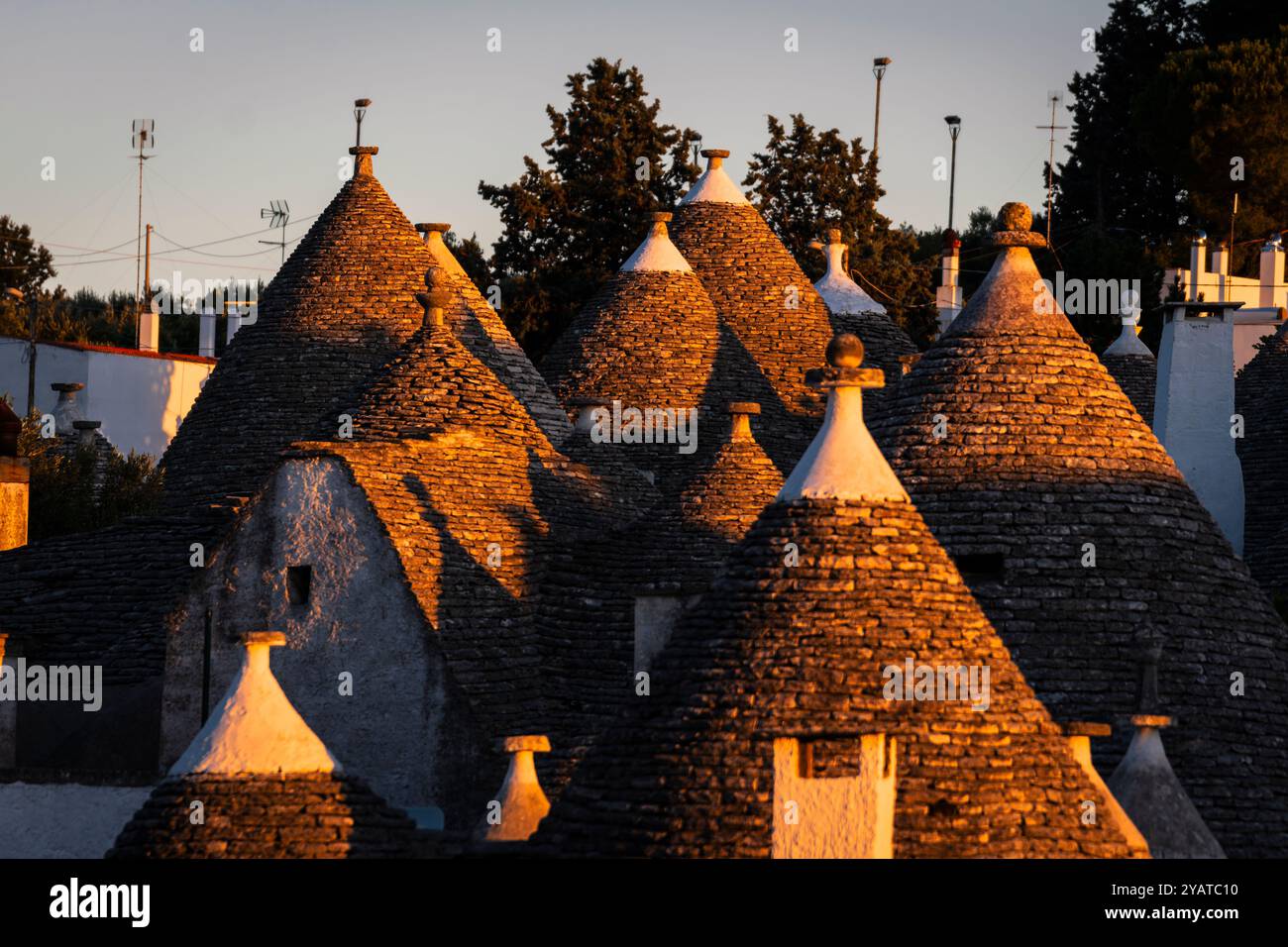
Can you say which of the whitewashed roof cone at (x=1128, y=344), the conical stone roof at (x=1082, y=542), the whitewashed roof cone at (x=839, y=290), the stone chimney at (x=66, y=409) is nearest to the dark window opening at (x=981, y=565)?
the conical stone roof at (x=1082, y=542)

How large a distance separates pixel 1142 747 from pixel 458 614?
26.7ft

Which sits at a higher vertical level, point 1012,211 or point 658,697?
point 1012,211

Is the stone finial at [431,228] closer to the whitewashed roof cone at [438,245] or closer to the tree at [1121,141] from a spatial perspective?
the whitewashed roof cone at [438,245]

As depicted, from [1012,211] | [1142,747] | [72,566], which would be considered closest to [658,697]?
[1142,747]

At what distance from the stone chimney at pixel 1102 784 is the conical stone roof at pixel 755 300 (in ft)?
47.6

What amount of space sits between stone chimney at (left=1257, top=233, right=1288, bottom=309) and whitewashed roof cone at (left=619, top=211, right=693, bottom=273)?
22.4 metres

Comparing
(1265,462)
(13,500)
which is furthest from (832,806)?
(13,500)

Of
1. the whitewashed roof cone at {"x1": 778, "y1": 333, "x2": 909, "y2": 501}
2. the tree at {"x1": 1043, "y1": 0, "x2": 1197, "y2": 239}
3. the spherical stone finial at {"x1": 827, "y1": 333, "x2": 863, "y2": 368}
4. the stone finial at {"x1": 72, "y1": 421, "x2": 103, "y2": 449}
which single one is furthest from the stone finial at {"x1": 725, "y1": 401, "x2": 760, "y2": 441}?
the tree at {"x1": 1043, "y1": 0, "x2": 1197, "y2": 239}

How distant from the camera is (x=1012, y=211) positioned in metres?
30.7

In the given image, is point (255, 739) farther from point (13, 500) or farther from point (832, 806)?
point (13, 500)

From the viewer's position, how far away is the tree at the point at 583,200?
5528 cm

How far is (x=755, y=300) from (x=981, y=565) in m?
13.3
